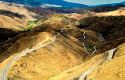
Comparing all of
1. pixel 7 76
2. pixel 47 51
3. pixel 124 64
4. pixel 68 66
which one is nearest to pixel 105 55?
pixel 68 66

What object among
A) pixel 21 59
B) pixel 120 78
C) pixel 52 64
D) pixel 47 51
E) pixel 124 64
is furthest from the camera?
pixel 47 51

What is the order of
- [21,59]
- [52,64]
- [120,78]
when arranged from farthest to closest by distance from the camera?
1. [52,64]
2. [21,59]
3. [120,78]

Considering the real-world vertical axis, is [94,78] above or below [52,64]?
above

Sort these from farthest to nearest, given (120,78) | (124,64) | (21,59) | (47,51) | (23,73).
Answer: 1. (47,51)
2. (21,59)
3. (23,73)
4. (124,64)
5. (120,78)

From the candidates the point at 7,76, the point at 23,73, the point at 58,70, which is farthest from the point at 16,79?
the point at 58,70

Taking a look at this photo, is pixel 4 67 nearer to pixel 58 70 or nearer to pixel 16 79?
pixel 16 79

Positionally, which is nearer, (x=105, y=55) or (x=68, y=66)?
(x=105, y=55)

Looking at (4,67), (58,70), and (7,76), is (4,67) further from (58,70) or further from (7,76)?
(58,70)

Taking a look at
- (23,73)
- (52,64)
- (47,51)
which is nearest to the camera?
(23,73)

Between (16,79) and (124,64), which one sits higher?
(124,64)
